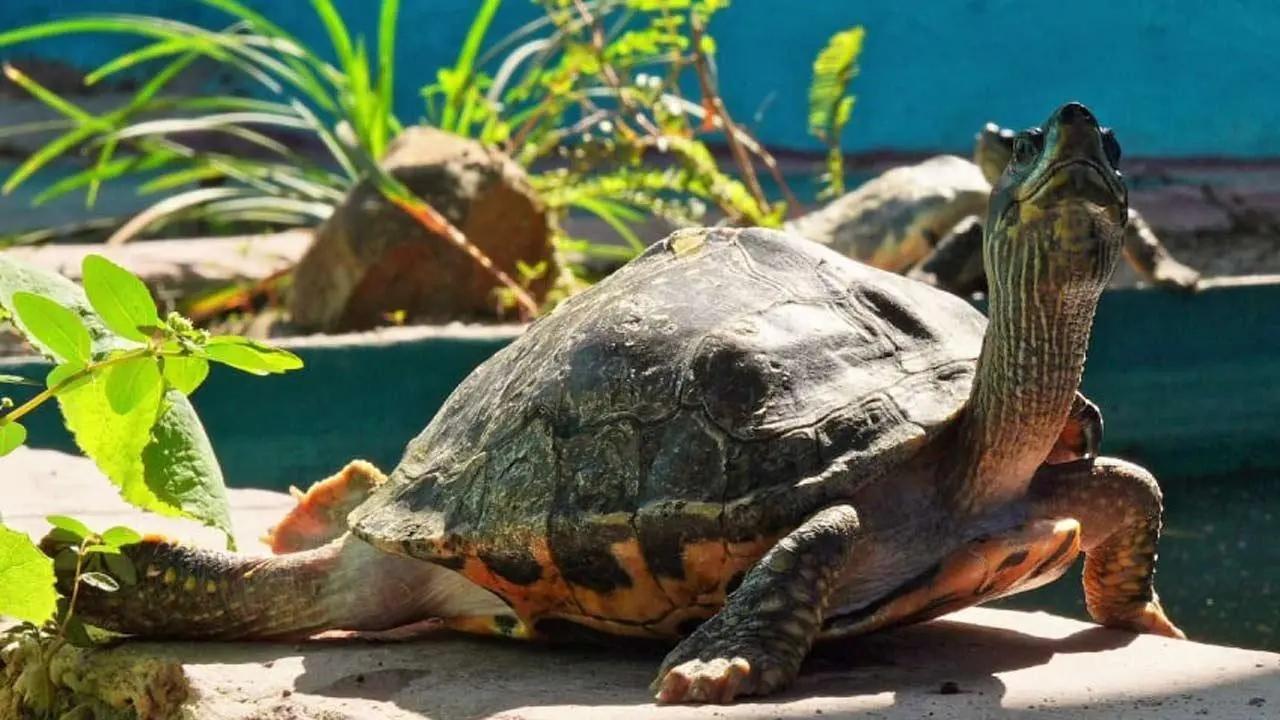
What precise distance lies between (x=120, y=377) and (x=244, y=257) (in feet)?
17.7

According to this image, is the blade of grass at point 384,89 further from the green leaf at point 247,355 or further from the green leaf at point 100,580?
the green leaf at point 247,355

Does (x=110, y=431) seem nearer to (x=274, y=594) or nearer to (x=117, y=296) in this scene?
(x=117, y=296)

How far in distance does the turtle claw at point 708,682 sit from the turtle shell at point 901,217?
15.7 feet

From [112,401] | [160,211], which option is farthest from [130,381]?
[160,211]

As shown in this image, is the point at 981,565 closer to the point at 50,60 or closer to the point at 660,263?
the point at 660,263

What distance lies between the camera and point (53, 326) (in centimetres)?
189

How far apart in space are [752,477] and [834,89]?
515 cm

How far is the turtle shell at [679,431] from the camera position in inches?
84.3

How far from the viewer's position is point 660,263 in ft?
8.34

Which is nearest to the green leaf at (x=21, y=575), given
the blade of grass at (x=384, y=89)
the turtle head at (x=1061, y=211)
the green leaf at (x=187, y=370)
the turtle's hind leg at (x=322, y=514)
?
the green leaf at (x=187, y=370)

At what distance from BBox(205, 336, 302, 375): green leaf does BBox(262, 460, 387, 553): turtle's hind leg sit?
102 cm

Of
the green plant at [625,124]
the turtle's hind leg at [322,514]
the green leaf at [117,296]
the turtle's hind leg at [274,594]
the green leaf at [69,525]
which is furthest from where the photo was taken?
the green plant at [625,124]

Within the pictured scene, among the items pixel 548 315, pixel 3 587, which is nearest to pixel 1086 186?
pixel 548 315

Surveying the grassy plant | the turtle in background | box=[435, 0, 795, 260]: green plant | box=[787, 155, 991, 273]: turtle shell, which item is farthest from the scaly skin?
box=[787, 155, 991, 273]: turtle shell
